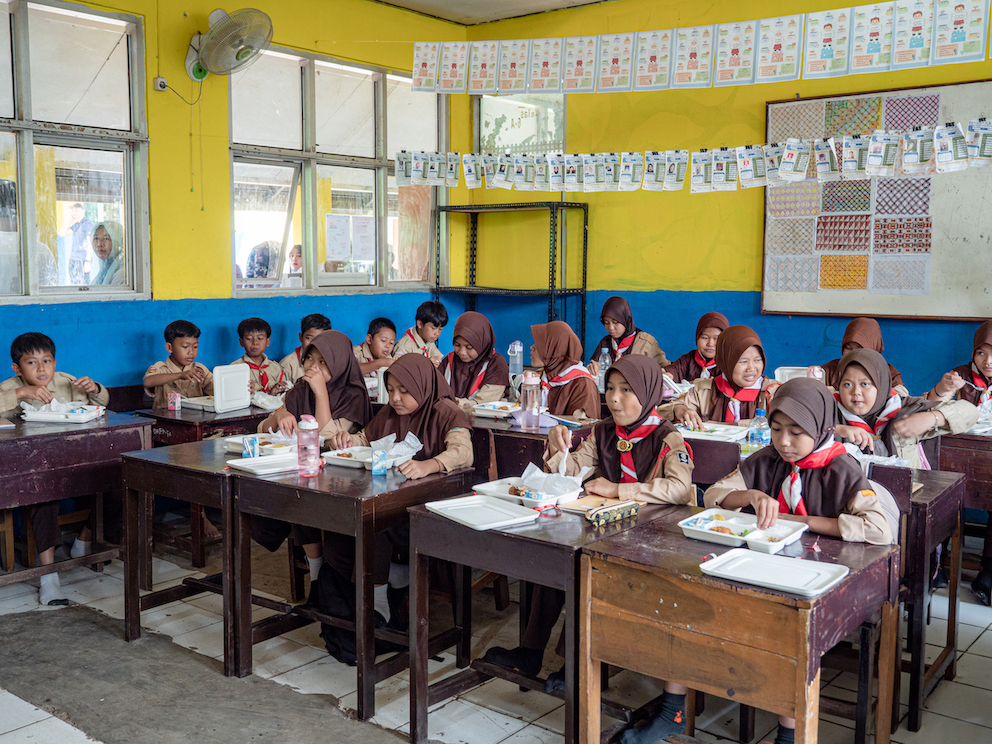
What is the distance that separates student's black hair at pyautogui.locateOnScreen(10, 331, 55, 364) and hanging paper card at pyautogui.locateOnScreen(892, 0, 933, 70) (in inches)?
173

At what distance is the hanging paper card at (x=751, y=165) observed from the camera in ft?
15.9

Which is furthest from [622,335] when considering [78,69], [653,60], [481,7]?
[78,69]

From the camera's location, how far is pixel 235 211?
626cm

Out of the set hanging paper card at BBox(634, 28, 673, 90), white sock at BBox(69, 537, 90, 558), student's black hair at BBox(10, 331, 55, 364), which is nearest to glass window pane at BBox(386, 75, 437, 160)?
hanging paper card at BBox(634, 28, 673, 90)

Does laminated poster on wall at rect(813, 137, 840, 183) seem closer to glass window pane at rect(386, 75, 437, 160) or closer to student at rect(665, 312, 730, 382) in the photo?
student at rect(665, 312, 730, 382)

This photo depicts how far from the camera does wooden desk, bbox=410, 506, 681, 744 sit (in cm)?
244

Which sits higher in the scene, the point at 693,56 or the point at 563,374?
the point at 693,56

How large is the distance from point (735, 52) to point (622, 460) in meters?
2.54

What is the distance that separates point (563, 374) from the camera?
4.99 meters

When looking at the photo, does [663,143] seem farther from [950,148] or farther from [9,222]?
[9,222]

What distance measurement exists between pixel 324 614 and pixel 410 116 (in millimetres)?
4992

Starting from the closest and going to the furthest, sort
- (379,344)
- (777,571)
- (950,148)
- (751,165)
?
(777,571) < (950,148) < (751,165) < (379,344)

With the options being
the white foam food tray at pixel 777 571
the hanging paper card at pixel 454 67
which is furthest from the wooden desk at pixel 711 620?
the hanging paper card at pixel 454 67

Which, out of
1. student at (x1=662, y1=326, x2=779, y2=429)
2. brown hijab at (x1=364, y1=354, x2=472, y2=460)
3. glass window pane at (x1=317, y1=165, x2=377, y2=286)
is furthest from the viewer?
glass window pane at (x1=317, y1=165, x2=377, y2=286)
